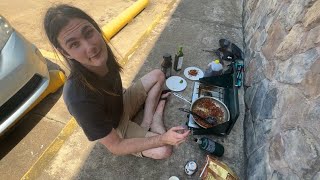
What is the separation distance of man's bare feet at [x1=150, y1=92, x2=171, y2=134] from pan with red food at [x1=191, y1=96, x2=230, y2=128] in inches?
16.0

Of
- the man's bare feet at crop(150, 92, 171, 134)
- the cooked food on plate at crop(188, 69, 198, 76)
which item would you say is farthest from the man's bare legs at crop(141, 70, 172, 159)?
the cooked food on plate at crop(188, 69, 198, 76)

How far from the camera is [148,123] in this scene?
3.29m

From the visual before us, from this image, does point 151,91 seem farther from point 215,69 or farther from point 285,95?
point 285,95

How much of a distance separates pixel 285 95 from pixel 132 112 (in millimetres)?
1794

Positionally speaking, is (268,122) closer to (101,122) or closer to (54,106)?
(101,122)

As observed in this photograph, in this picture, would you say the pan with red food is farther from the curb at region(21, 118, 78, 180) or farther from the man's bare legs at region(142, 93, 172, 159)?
the curb at region(21, 118, 78, 180)

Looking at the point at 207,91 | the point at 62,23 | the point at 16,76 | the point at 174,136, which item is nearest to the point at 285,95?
the point at 174,136

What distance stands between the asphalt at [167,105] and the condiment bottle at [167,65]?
0.35 m

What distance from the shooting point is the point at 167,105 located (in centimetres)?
368

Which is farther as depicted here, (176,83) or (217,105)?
(176,83)

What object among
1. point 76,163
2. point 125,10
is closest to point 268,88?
point 76,163

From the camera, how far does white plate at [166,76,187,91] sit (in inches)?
153

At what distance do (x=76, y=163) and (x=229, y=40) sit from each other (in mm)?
3307

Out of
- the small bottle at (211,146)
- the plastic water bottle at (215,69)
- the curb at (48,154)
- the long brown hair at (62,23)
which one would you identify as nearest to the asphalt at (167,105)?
the curb at (48,154)
